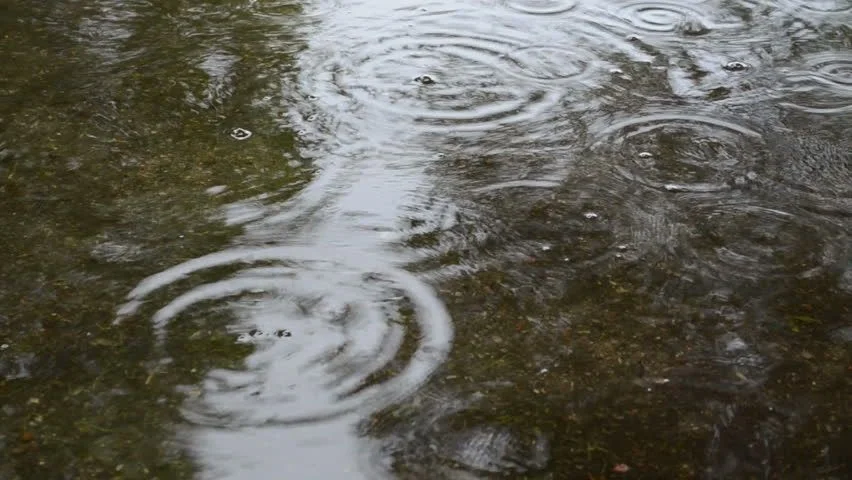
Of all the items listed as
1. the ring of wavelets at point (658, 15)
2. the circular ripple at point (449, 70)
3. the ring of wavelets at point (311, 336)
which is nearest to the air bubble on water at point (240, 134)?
the circular ripple at point (449, 70)

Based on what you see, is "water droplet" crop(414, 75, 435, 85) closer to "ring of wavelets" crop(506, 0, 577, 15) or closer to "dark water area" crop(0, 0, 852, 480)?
"dark water area" crop(0, 0, 852, 480)

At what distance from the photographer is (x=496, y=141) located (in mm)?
3070

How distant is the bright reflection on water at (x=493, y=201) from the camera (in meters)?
2.05

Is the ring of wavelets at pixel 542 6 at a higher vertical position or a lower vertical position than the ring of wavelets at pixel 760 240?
lower

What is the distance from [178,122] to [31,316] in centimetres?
103

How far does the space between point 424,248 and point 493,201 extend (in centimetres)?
31

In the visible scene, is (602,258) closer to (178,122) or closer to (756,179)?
(756,179)

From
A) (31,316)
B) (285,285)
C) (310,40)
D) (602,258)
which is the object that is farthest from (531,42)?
(31,316)

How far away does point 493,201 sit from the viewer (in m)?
2.75

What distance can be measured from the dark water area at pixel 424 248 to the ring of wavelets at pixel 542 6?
0.39 ft

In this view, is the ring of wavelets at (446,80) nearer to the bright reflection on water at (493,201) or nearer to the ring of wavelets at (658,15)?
the bright reflection on water at (493,201)

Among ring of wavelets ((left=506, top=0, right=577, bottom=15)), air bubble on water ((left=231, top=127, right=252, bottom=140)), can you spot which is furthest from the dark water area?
ring of wavelets ((left=506, top=0, right=577, bottom=15))

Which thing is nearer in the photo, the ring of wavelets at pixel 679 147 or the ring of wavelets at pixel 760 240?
the ring of wavelets at pixel 760 240

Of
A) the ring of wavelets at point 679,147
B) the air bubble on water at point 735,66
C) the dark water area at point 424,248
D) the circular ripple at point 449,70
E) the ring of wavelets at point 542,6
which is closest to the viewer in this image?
the dark water area at point 424,248
